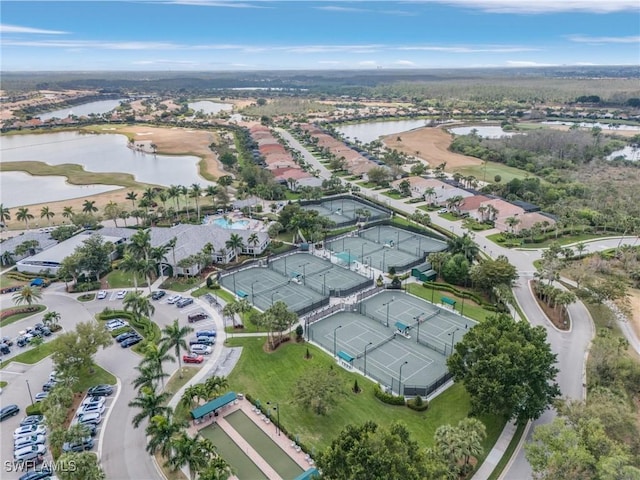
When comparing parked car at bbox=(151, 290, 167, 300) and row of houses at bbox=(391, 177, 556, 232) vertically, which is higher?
row of houses at bbox=(391, 177, 556, 232)

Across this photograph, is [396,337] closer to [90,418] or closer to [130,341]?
[130,341]

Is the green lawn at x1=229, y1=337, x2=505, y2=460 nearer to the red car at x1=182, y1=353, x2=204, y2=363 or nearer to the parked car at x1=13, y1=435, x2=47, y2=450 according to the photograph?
the red car at x1=182, y1=353, x2=204, y2=363

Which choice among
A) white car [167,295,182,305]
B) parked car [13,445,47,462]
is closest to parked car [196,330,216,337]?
white car [167,295,182,305]

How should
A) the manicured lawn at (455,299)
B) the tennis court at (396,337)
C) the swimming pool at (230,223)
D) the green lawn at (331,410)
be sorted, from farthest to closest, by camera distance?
the swimming pool at (230,223) → the manicured lawn at (455,299) → the tennis court at (396,337) → the green lawn at (331,410)

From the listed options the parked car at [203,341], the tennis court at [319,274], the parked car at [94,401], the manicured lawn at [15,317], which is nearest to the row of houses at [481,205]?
the tennis court at [319,274]

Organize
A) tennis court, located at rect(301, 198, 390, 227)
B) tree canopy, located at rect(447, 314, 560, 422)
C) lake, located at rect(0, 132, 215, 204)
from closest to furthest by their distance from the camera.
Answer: tree canopy, located at rect(447, 314, 560, 422) < tennis court, located at rect(301, 198, 390, 227) < lake, located at rect(0, 132, 215, 204)

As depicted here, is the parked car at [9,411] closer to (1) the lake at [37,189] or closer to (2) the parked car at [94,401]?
(2) the parked car at [94,401]
